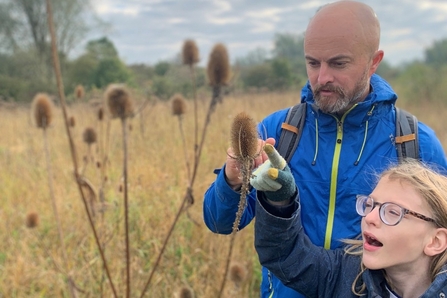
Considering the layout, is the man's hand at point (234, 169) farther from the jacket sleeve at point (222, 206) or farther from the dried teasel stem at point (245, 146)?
the dried teasel stem at point (245, 146)

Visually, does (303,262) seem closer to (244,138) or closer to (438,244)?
(438,244)

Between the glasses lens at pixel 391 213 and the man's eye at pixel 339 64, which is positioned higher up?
the man's eye at pixel 339 64

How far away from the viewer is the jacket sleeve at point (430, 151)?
155 cm

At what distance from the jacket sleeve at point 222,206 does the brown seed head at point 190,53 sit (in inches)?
52.9

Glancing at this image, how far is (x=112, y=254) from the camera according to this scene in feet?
10.4

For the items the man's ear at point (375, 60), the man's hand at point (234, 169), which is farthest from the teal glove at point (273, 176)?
the man's ear at point (375, 60)

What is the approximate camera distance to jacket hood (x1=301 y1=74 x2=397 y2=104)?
156cm

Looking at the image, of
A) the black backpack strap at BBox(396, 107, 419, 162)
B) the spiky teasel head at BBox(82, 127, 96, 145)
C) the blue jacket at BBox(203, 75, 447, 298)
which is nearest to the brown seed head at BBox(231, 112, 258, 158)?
the blue jacket at BBox(203, 75, 447, 298)

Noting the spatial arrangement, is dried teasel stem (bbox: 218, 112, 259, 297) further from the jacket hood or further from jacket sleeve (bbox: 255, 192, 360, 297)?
the jacket hood

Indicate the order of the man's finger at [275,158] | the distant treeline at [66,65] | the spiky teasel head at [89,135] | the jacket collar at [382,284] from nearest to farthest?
the man's finger at [275,158] < the jacket collar at [382,284] < the spiky teasel head at [89,135] < the distant treeline at [66,65]

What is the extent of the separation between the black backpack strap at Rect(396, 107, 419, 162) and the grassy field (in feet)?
4.23

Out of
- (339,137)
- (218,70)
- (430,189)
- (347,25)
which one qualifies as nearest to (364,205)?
(430,189)

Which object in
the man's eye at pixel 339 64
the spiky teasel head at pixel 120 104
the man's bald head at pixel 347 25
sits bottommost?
the spiky teasel head at pixel 120 104

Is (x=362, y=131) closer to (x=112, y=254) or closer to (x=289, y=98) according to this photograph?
(x=112, y=254)
